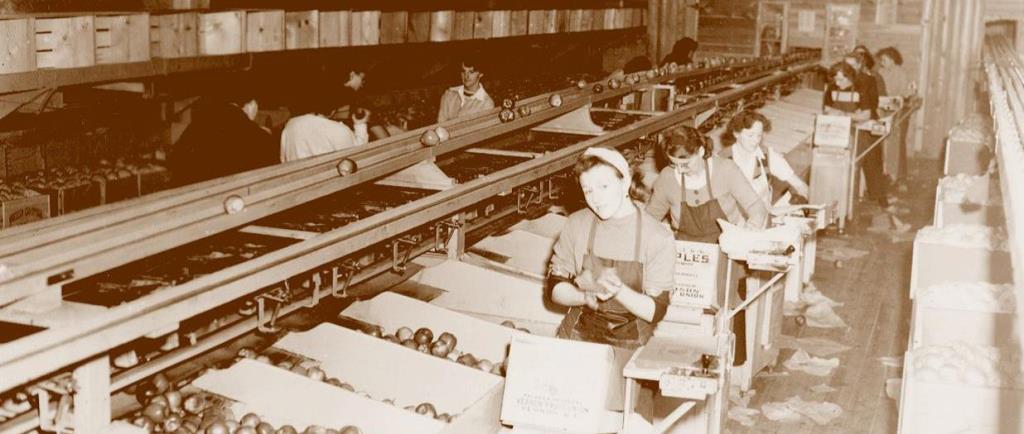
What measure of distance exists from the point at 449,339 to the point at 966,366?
228 centimetres

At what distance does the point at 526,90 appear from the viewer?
39.2 ft

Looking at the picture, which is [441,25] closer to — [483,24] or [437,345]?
[483,24]

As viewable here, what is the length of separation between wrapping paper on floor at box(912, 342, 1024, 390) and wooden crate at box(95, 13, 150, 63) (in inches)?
171

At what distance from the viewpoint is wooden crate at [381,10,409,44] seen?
9.05 meters

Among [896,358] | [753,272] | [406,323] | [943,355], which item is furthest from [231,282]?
[896,358]

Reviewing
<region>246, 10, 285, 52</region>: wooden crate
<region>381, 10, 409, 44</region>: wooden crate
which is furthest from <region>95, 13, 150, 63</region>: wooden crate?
<region>381, 10, 409, 44</region>: wooden crate

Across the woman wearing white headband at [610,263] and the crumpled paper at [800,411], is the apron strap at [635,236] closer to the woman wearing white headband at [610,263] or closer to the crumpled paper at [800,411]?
the woman wearing white headband at [610,263]

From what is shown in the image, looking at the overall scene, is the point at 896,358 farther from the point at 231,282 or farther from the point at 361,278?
the point at 231,282

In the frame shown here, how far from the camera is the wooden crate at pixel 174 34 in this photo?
21.9ft

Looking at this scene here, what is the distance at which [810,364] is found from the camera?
301 inches

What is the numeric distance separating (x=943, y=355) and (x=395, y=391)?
2362 millimetres

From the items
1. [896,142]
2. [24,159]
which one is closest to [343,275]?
[24,159]

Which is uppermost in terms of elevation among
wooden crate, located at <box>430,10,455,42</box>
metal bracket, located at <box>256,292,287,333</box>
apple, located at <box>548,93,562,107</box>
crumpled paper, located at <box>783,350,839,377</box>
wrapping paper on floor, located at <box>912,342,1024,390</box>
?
wooden crate, located at <box>430,10,455,42</box>

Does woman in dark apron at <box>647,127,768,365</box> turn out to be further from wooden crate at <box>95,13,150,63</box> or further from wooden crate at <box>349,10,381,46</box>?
wooden crate at <box>349,10,381,46</box>
